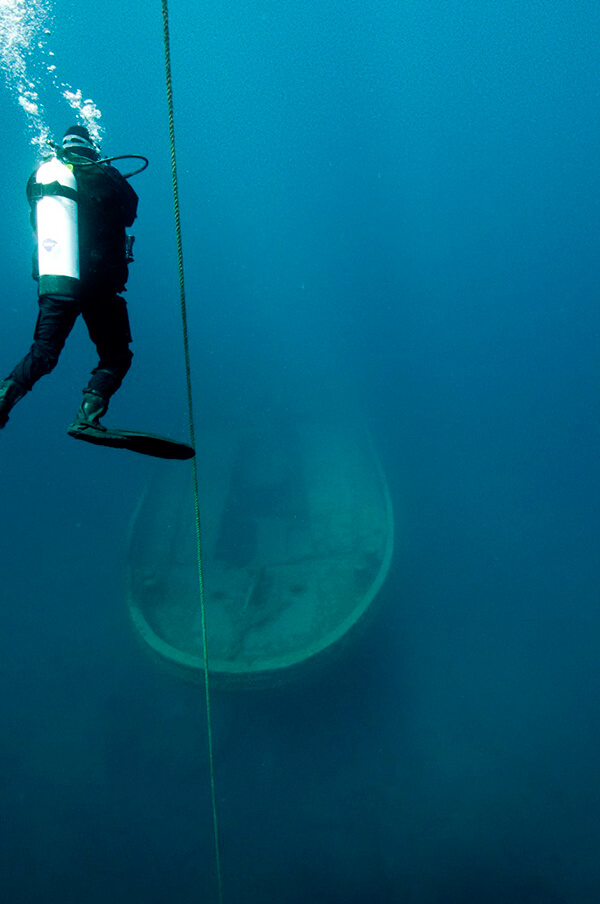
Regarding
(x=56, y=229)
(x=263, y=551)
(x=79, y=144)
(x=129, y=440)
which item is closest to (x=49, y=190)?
(x=56, y=229)

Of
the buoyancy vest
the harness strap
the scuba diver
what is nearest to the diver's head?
the scuba diver

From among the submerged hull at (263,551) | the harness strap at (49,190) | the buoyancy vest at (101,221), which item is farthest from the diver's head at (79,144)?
the submerged hull at (263,551)

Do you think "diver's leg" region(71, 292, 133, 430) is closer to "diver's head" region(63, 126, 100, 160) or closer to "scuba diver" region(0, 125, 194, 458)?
"scuba diver" region(0, 125, 194, 458)

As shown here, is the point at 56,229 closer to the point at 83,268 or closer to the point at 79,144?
the point at 83,268

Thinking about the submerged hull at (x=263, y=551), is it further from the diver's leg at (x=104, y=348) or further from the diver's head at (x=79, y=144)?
the diver's head at (x=79, y=144)

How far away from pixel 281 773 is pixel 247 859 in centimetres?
124

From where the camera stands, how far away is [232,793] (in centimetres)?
821

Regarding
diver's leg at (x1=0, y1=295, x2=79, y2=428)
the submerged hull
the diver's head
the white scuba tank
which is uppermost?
the diver's head

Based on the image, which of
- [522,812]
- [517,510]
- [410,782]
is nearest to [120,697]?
[410,782]

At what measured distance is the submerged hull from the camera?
7805 millimetres

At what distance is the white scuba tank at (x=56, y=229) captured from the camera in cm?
229

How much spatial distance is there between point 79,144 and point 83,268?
704 mm

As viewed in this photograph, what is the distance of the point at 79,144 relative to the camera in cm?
257

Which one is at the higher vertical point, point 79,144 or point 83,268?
point 79,144
